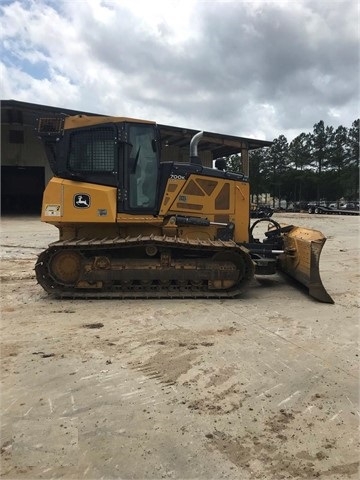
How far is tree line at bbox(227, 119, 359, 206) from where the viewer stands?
65.8m

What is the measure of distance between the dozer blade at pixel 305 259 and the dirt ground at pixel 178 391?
46cm

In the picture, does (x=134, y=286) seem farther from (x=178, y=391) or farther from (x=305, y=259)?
(x=178, y=391)

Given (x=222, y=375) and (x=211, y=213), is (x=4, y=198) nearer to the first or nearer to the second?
(x=211, y=213)

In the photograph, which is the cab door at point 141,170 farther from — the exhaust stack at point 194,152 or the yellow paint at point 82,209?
the exhaust stack at point 194,152

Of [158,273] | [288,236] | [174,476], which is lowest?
[174,476]

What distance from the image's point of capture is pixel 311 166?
70188mm

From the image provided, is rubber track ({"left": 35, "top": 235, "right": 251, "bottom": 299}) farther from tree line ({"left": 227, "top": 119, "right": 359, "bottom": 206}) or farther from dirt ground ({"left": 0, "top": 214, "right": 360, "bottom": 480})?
tree line ({"left": 227, "top": 119, "right": 359, "bottom": 206})

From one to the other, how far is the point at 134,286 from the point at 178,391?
359 cm

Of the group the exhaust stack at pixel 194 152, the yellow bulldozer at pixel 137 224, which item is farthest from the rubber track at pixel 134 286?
the exhaust stack at pixel 194 152

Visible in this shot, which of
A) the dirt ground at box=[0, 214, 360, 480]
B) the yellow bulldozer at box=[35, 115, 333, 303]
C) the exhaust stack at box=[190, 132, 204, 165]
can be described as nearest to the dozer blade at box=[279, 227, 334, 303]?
the yellow bulldozer at box=[35, 115, 333, 303]

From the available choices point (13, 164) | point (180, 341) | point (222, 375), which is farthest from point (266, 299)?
point (13, 164)

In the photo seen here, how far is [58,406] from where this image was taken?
3520mm

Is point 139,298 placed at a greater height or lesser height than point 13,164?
lesser

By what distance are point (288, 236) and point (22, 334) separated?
5089 millimetres
